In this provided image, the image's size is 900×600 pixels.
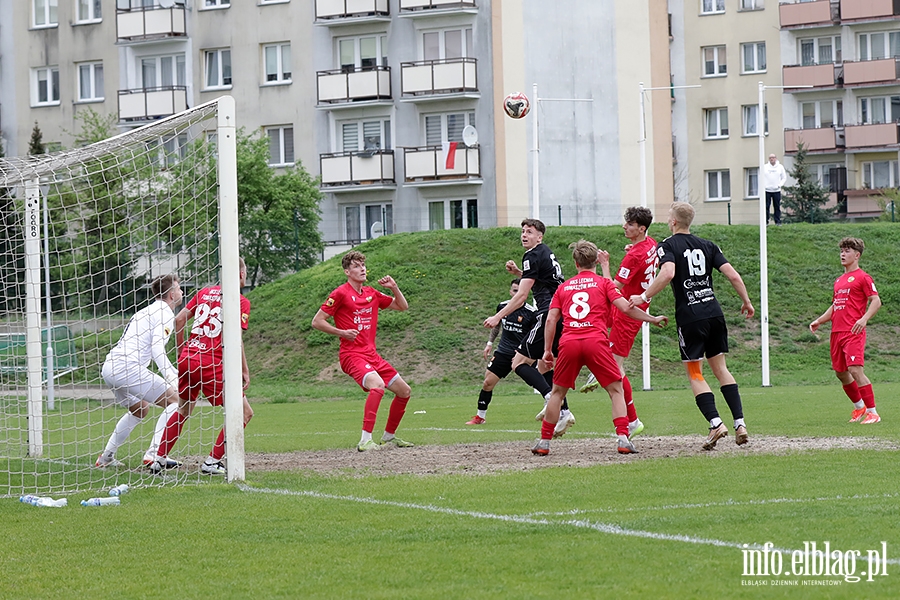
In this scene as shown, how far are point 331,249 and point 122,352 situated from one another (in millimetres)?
36484

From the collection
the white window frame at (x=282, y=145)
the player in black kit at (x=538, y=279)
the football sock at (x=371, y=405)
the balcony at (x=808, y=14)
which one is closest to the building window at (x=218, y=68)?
the white window frame at (x=282, y=145)

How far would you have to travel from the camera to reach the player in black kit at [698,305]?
38.8 ft

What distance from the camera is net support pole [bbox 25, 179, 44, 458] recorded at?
13.7 metres

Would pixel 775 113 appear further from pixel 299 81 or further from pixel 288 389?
pixel 288 389

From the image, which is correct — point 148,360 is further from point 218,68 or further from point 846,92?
point 846,92

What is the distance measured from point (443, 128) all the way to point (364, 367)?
36945 mm

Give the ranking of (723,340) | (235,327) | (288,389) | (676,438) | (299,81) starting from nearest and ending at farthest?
1. (235,327)
2. (723,340)
3. (676,438)
4. (288,389)
5. (299,81)

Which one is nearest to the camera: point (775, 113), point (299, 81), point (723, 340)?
point (723, 340)

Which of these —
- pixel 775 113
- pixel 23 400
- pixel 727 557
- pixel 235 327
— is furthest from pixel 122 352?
pixel 775 113

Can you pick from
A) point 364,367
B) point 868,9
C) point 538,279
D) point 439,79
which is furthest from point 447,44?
point 364,367

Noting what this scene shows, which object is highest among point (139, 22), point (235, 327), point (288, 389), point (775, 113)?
point (139, 22)

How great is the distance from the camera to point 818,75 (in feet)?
193

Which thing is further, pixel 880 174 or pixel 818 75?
pixel 880 174

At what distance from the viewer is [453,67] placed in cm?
4766
